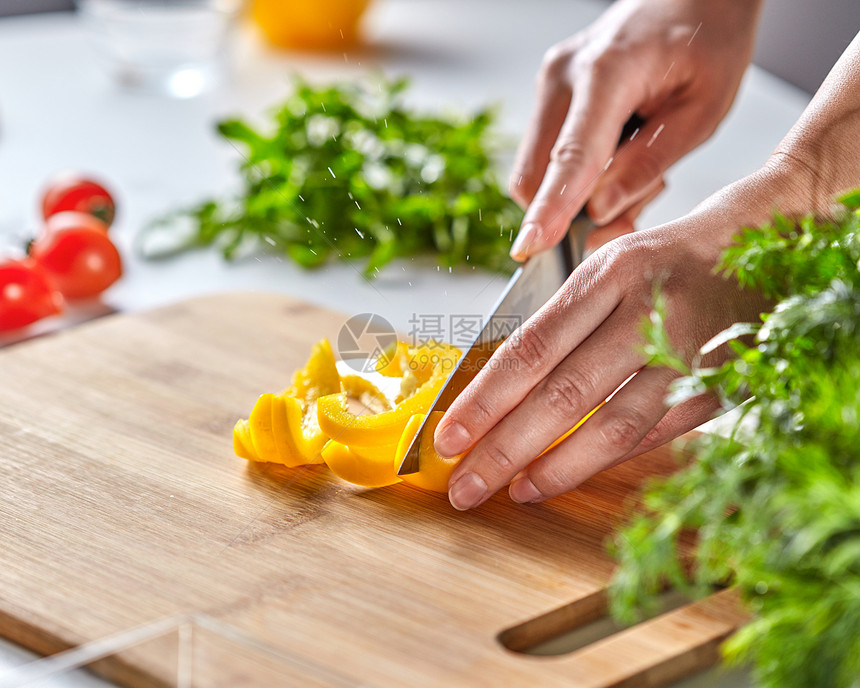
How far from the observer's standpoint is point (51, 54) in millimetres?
3646

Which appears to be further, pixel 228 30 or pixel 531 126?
pixel 228 30

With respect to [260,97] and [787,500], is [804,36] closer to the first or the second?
[787,500]

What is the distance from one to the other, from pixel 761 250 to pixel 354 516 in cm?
Result: 57

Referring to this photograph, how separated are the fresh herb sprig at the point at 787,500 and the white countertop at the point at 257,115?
541 millimetres

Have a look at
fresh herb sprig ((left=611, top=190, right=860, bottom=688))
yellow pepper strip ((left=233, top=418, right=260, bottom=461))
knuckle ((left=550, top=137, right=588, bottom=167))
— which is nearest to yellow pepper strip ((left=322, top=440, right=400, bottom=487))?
yellow pepper strip ((left=233, top=418, right=260, bottom=461))

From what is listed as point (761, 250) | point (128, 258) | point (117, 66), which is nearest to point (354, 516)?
point (761, 250)

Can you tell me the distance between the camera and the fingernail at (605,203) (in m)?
1.62

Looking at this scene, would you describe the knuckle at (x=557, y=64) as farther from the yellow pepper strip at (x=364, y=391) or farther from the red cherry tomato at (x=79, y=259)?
the red cherry tomato at (x=79, y=259)

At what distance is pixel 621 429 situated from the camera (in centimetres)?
120

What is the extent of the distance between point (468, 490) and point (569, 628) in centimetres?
20

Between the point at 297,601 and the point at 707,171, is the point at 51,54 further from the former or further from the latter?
the point at 297,601

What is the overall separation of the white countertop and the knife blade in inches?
2.6

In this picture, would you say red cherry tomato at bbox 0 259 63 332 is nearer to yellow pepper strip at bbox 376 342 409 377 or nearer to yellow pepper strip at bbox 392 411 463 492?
yellow pepper strip at bbox 376 342 409 377

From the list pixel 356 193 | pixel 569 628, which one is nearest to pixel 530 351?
pixel 569 628
